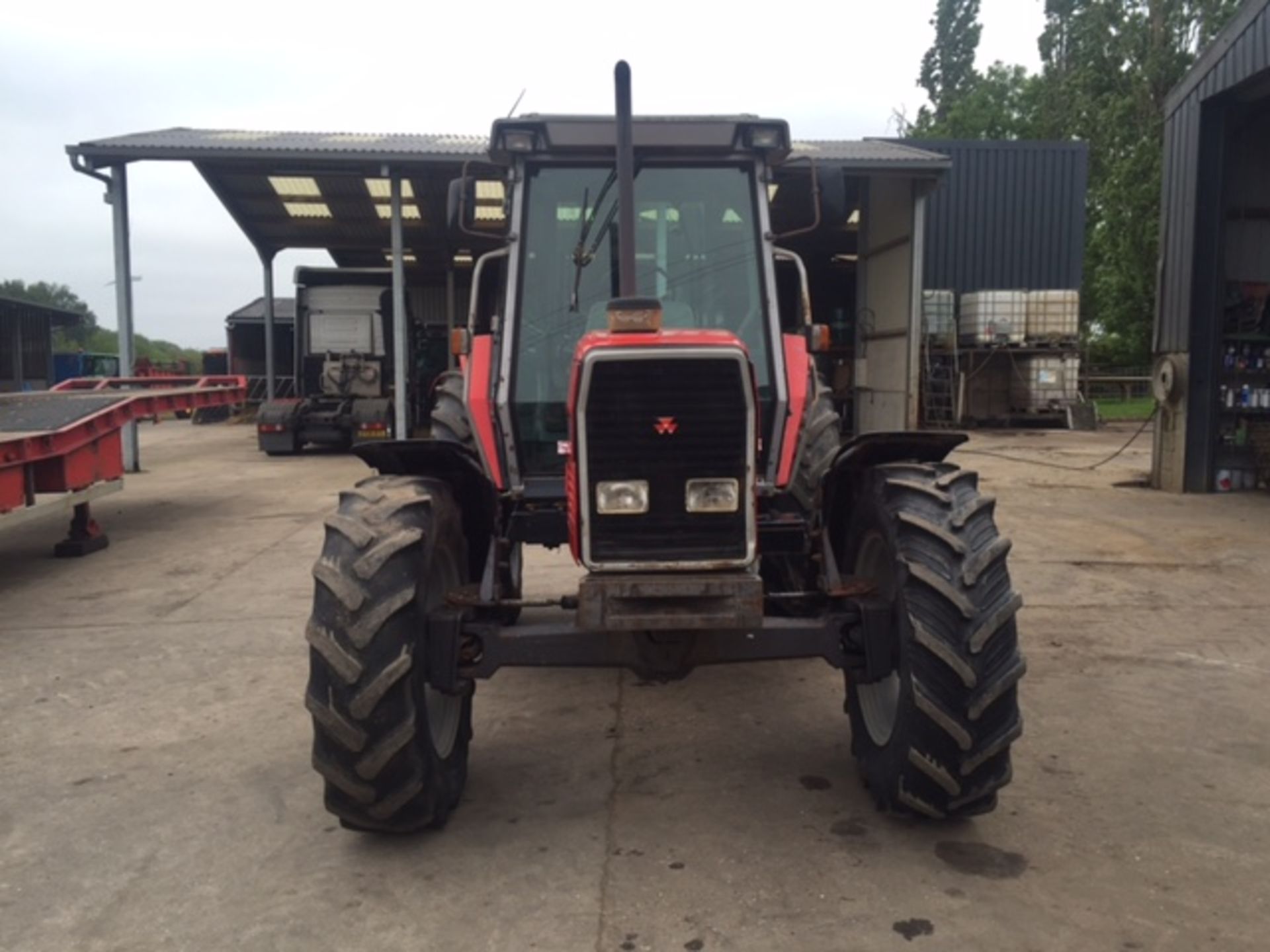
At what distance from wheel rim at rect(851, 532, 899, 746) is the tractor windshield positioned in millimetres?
1114

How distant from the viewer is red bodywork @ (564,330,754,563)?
3.38m

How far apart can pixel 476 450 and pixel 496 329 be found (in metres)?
0.54

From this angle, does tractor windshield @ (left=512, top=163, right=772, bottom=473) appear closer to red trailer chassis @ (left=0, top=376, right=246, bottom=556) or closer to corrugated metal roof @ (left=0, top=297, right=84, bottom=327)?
red trailer chassis @ (left=0, top=376, right=246, bottom=556)

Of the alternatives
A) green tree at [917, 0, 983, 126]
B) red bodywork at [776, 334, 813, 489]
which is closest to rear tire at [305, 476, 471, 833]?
red bodywork at [776, 334, 813, 489]

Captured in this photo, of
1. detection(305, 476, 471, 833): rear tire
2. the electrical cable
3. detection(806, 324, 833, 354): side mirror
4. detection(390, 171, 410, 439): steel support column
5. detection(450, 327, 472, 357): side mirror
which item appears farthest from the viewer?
detection(390, 171, 410, 439): steel support column

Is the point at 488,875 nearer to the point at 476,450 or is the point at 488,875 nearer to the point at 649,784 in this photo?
the point at 649,784

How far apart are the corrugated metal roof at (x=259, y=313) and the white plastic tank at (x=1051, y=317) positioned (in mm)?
18107

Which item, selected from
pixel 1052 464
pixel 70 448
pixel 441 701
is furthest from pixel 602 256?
pixel 1052 464

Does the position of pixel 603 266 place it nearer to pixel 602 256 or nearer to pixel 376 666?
pixel 602 256

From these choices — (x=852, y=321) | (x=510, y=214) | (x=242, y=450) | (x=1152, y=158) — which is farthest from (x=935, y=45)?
(x=510, y=214)

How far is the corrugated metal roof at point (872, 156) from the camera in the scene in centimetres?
1563

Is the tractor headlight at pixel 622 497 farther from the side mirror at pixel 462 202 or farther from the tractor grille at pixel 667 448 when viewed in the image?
the side mirror at pixel 462 202

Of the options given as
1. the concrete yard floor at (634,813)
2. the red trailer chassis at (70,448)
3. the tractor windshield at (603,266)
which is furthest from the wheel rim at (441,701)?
the red trailer chassis at (70,448)

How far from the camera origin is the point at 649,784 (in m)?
4.05
